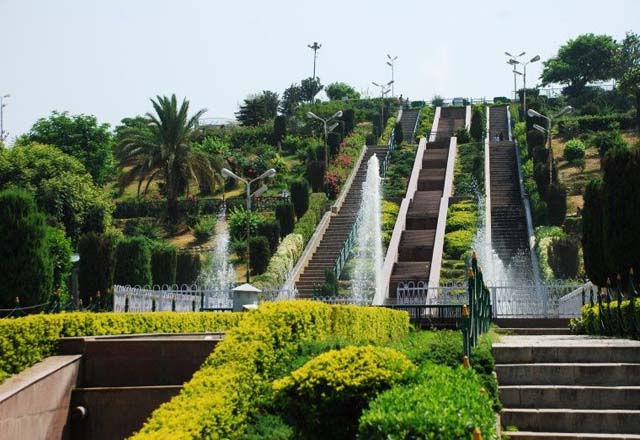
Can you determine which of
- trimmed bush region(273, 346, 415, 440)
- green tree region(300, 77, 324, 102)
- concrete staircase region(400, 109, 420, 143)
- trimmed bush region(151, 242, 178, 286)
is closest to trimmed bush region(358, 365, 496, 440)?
trimmed bush region(273, 346, 415, 440)

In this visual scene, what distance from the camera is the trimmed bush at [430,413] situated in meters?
7.45

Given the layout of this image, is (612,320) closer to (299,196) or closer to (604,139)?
(299,196)

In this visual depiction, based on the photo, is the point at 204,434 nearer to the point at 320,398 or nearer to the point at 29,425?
→ the point at 320,398

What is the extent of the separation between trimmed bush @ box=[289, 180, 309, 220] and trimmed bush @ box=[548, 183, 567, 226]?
32.4ft

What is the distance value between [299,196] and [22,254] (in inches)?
852

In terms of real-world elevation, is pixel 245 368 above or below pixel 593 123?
below

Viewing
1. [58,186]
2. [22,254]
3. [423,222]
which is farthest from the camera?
[58,186]

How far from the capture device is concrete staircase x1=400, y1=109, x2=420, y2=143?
236 feet

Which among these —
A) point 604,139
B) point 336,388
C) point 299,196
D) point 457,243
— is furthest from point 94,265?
point 604,139

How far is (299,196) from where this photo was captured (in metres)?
46.7

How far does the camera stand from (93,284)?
3086 cm

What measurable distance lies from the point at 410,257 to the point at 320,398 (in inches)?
1253

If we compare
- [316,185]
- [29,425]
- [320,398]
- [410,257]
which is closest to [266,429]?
[320,398]

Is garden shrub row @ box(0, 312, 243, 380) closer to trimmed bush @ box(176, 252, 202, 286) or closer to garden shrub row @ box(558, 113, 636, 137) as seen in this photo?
trimmed bush @ box(176, 252, 202, 286)
